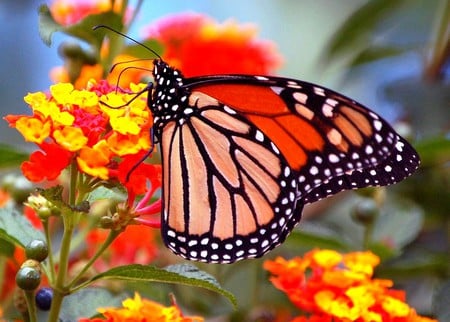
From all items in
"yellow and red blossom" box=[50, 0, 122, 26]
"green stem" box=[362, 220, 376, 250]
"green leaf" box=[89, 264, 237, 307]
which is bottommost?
"green leaf" box=[89, 264, 237, 307]

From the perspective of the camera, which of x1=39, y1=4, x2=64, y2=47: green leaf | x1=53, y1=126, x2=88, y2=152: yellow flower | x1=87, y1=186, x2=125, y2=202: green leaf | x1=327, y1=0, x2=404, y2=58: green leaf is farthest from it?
x1=327, y1=0, x2=404, y2=58: green leaf

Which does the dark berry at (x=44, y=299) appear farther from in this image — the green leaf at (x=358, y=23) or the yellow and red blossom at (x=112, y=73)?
the green leaf at (x=358, y=23)

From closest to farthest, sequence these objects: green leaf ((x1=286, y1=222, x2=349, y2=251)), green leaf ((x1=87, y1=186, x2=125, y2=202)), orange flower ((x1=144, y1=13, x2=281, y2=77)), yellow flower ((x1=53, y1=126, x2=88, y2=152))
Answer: yellow flower ((x1=53, y1=126, x2=88, y2=152)) → green leaf ((x1=87, y1=186, x2=125, y2=202)) → green leaf ((x1=286, y1=222, x2=349, y2=251)) → orange flower ((x1=144, y1=13, x2=281, y2=77))

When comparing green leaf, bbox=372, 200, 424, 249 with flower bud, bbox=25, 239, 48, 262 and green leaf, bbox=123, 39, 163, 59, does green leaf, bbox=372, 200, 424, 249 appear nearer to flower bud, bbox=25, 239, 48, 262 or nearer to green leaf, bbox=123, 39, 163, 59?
green leaf, bbox=123, 39, 163, 59

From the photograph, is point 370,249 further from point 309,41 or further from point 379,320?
point 309,41

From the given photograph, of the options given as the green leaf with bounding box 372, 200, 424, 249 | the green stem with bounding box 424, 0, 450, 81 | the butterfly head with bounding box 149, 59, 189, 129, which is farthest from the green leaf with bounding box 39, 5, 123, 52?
the green stem with bounding box 424, 0, 450, 81

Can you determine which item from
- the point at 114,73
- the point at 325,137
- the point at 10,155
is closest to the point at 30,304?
the point at 10,155

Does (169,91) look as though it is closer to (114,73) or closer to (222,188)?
(222,188)
